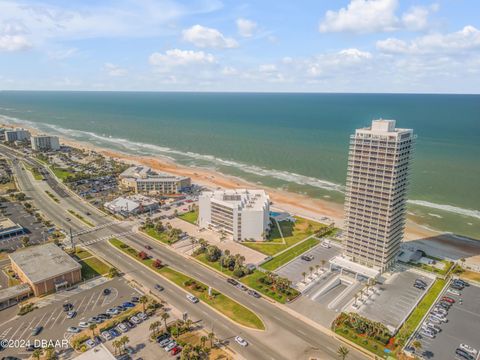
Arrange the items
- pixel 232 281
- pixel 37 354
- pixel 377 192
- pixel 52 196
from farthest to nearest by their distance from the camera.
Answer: pixel 52 196, pixel 377 192, pixel 232 281, pixel 37 354

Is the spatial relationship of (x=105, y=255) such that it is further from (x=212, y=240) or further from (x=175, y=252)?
(x=212, y=240)

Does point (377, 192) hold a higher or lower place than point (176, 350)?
higher

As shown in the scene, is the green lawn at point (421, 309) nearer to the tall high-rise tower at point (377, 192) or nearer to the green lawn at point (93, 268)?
the tall high-rise tower at point (377, 192)

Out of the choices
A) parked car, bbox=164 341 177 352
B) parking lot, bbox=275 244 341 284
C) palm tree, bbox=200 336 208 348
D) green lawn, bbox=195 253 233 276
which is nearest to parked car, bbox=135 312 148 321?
parked car, bbox=164 341 177 352

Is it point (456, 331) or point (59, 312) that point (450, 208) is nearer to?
point (456, 331)

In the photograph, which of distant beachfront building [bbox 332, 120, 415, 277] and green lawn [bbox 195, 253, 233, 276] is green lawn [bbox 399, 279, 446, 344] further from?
green lawn [bbox 195, 253, 233, 276]

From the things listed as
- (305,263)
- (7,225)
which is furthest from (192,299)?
(7,225)

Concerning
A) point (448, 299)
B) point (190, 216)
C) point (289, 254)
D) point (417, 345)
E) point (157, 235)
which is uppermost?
point (190, 216)
